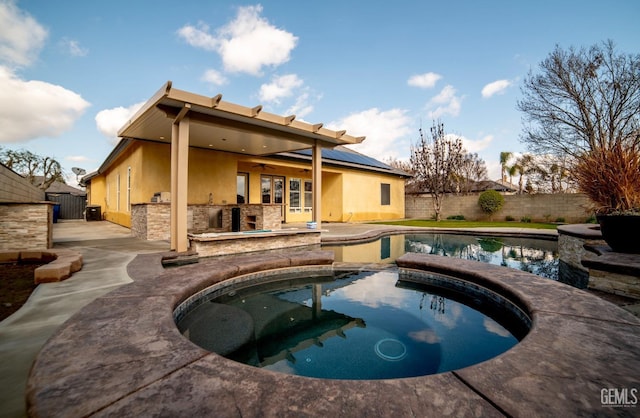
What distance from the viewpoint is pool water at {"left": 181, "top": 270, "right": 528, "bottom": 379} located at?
2.30m

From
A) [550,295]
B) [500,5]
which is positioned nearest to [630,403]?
[550,295]

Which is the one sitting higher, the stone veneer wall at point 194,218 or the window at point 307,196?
the window at point 307,196

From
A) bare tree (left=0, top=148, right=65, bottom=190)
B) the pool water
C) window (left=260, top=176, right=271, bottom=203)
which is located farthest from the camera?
bare tree (left=0, top=148, right=65, bottom=190)

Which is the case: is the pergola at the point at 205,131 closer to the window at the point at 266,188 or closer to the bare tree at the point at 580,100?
the window at the point at 266,188

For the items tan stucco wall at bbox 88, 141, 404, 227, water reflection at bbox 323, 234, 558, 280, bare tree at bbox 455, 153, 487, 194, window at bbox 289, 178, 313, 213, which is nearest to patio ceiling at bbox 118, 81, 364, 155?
tan stucco wall at bbox 88, 141, 404, 227

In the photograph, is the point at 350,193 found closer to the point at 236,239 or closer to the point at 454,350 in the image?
the point at 236,239

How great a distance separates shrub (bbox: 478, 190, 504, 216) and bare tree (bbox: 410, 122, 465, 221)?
2.43m

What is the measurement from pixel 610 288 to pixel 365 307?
2.83 metres

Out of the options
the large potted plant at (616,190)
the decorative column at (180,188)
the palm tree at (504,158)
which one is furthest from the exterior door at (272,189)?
the palm tree at (504,158)

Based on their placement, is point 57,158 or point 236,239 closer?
point 236,239

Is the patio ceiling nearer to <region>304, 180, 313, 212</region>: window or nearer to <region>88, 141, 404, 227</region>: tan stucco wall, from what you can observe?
<region>88, 141, 404, 227</region>: tan stucco wall

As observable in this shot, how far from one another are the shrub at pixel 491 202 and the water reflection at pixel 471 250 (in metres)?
7.66

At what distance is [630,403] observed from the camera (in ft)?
3.96

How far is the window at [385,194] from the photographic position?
1762cm
